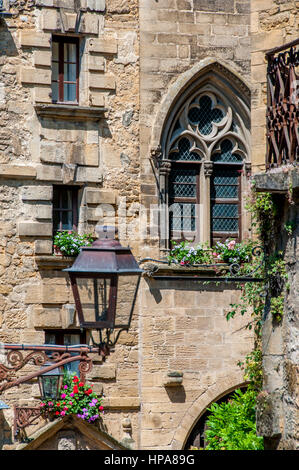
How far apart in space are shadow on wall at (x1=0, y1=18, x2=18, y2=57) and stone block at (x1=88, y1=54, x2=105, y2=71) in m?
1.11

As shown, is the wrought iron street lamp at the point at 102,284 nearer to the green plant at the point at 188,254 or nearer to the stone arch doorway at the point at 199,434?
the green plant at the point at 188,254

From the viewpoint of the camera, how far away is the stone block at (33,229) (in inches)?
695

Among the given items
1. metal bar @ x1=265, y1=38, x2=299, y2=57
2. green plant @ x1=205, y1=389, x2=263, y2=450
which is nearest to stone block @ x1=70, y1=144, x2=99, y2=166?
green plant @ x1=205, y1=389, x2=263, y2=450

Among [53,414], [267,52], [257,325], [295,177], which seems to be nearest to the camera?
[295,177]

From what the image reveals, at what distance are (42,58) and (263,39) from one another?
646 centimetres

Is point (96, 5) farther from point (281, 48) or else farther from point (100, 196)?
point (281, 48)

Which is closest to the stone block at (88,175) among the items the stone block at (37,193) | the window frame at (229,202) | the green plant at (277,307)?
the stone block at (37,193)

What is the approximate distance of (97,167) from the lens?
59.4 feet

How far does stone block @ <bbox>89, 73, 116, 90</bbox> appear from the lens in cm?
1808

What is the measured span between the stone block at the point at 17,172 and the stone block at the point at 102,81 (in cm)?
157

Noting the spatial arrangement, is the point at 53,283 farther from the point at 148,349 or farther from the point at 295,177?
the point at 295,177

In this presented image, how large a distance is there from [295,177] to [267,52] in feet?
4.91

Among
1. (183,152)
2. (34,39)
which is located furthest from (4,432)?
(34,39)
